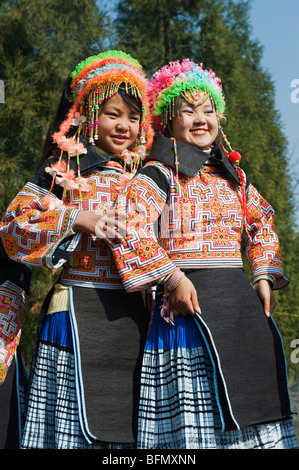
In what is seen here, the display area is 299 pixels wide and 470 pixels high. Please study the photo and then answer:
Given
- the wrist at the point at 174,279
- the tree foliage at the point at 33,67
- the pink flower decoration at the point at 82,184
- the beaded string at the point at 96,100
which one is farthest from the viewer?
the tree foliage at the point at 33,67

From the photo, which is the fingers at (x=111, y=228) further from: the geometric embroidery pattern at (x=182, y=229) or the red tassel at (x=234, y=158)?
the red tassel at (x=234, y=158)

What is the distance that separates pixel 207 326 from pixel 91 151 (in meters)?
1.00

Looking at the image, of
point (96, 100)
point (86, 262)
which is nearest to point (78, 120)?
point (96, 100)

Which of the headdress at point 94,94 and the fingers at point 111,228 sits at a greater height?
the headdress at point 94,94

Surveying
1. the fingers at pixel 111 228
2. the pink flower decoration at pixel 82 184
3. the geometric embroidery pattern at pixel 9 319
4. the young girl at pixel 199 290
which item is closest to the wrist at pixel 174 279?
the young girl at pixel 199 290

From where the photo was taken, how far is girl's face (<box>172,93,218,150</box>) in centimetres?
275

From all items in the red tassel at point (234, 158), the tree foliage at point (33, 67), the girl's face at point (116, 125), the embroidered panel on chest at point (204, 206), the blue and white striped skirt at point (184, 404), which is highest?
the tree foliage at point (33, 67)

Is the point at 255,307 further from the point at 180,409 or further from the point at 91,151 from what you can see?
the point at 91,151

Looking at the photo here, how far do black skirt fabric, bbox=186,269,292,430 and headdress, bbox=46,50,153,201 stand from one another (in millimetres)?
799

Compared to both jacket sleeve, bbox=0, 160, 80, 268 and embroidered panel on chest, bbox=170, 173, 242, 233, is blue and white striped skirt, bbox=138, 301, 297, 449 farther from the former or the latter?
jacket sleeve, bbox=0, 160, 80, 268

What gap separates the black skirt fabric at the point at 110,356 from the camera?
2.49 metres

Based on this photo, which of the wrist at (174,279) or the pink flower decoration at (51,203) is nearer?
the wrist at (174,279)

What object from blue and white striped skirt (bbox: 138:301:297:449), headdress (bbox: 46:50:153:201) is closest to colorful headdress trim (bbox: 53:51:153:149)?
headdress (bbox: 46:50:153:201)

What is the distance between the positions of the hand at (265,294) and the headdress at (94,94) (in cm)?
86
